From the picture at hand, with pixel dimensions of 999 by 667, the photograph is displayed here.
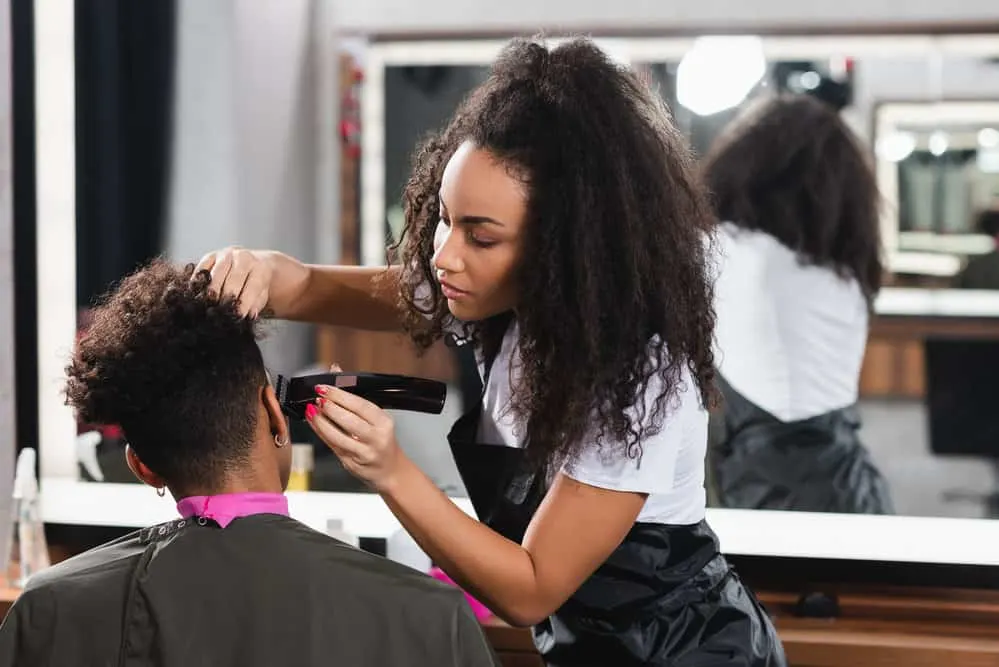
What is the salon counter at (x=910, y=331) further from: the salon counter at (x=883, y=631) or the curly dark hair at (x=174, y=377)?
the curly dark hair at (x=174, y=377)

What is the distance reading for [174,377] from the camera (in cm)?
119

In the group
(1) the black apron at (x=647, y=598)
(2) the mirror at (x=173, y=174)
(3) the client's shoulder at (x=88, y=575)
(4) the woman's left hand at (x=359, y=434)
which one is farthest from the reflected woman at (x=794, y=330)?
(3) the client's shoulder at (x=88, y=575)

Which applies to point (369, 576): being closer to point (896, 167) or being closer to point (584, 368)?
point (584, 368)

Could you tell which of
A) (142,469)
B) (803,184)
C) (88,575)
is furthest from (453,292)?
(803,184)

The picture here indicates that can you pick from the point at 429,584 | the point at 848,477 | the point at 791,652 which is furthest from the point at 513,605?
the point at 848,477

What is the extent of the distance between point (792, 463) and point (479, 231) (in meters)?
1.06

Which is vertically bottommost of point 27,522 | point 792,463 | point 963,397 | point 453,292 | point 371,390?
point 27,522

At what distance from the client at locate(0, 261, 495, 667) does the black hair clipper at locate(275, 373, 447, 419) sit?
33 millimetres

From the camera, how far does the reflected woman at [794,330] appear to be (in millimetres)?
2057

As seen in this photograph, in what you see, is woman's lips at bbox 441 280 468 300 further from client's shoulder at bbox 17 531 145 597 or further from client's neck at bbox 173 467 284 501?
client's shoulder at bbox 17 531 145 597

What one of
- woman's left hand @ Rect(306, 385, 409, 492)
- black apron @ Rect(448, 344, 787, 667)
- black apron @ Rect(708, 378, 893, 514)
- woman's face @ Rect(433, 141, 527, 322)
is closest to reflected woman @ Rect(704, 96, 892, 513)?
black apron @ Rect(708, 378, 893, 514)

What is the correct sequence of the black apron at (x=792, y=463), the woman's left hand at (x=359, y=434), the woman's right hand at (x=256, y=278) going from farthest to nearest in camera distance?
the black apron at (x=792, y=463), the woman's right hand at (x=256, y=278), the woman's left hand at (x=359, y=434)

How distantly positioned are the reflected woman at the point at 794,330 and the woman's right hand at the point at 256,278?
2.86 feet

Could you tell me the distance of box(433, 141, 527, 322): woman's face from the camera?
1.22 m
